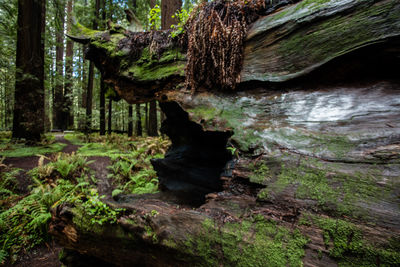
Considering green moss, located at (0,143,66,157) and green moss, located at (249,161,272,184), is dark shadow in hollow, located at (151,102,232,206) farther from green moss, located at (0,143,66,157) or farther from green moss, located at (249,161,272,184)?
green moss, located at (0,143,66,157)

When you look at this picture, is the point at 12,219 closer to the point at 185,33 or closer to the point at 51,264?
the point at 51,264

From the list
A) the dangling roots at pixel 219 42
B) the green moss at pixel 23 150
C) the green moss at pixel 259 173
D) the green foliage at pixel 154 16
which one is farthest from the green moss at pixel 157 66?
the green moss at pixel 23 150

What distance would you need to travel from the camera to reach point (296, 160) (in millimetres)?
1832

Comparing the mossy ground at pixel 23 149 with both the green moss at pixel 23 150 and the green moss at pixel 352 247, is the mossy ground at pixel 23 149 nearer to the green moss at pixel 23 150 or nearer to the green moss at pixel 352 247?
the green moss at pixel 23 150

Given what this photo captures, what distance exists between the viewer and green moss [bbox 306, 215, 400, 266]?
1.20 m

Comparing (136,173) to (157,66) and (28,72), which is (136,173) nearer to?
(157,66)

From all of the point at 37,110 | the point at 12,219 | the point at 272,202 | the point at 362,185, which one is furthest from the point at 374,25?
the point at 37,110

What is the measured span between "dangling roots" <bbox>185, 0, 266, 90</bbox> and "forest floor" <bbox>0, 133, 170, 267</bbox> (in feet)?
7.94

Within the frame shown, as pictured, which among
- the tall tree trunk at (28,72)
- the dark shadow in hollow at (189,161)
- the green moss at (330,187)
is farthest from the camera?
the tall tree trunk at (28,72)

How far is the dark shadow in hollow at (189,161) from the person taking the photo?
3330 millimetres

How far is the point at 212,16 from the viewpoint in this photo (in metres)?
2.76

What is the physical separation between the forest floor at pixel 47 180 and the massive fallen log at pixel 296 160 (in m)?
1.38

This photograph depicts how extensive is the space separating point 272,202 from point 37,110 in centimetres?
1044

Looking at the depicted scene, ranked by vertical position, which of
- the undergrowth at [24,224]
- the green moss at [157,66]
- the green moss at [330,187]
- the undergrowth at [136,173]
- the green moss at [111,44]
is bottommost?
the undergrowth at [24,224]
